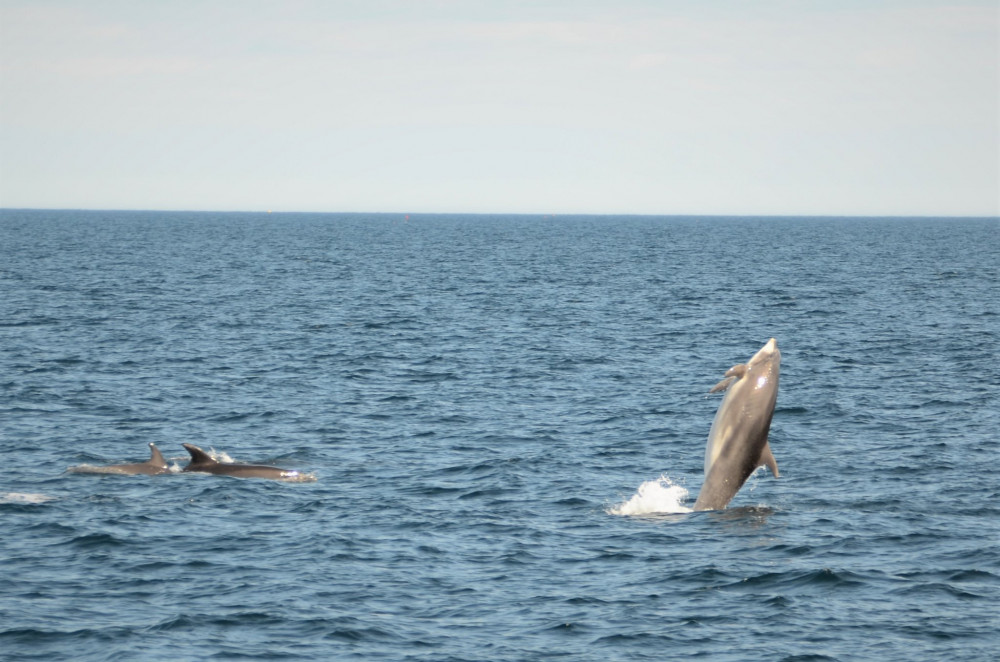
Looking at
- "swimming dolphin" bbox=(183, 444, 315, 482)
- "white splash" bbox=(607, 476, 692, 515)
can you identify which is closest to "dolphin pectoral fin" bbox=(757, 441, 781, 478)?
"white splash" bbox=(607, 476, 692, 515)

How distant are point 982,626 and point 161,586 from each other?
14.4 meters

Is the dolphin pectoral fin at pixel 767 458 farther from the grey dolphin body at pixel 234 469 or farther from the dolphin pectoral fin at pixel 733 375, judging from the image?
the grey dolphin body at pixel 234 469

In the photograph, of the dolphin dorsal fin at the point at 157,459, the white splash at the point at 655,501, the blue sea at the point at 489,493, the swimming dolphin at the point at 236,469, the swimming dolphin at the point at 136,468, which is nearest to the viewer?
the blue sea at the point at 489,493

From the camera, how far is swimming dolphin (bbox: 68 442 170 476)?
29266 millimetres

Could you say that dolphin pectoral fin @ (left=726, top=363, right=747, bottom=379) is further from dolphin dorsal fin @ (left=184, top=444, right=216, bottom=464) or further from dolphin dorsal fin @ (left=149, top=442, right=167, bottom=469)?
dolphin dorsal fin @ (left=149, top=442, right=167, bottom=469)

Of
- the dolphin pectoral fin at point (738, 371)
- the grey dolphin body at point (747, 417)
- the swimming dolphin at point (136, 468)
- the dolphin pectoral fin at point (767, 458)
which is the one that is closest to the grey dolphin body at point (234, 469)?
the swimming dolphin at point (136, 468)

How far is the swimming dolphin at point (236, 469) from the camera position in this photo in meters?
29.0

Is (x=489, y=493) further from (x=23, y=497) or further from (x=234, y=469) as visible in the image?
(x=23, y=497)

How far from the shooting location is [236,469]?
29297 mm

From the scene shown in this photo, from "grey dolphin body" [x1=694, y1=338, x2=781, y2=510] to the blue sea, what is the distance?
1960 millimetres

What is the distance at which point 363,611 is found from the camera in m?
19.9

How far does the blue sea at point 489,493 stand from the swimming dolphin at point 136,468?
0.76 metres

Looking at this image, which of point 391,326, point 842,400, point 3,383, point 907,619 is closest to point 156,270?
point 391,326

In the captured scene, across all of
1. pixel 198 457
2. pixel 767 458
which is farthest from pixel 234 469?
pixel 767 458
